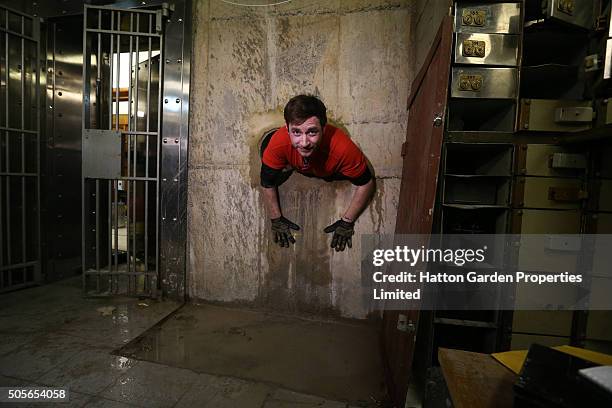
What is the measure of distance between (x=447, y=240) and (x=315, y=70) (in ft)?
6.51

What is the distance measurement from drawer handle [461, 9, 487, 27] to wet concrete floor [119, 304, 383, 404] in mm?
2627

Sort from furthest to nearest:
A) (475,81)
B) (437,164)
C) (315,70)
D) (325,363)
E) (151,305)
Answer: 1. (151,305)
2. (315,70)
3. (325,363)
4. (475,81)
5. (437,164)

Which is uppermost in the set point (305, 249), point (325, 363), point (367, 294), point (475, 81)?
point (475, 81)

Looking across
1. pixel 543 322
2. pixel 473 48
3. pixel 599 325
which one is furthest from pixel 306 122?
pixel 599 325

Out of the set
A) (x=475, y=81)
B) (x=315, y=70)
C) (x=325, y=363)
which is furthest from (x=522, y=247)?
(x=315, y=70)

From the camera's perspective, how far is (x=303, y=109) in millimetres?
2850

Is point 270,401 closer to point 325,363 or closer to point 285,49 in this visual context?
point 325,363

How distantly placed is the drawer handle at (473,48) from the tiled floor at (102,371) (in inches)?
99.6

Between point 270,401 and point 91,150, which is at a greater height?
point 91,150

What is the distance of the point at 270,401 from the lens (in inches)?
77.4

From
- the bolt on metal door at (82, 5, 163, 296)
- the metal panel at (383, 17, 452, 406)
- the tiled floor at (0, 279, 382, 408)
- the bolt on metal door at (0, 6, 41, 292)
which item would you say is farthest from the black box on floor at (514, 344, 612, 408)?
the bolt on metal door at (0, 6, 41, 292)

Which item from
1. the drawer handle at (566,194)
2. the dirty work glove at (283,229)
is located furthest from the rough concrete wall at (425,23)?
the dirty work glove at (283,229)

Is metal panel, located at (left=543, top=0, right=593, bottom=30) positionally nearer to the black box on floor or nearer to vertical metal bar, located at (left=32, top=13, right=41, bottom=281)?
the black box on floor

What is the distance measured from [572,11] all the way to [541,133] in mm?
785
